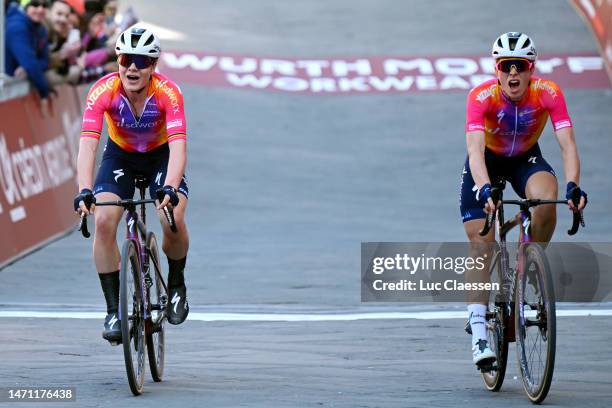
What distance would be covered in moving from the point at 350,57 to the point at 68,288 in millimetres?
10797

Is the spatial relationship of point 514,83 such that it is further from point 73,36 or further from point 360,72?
point 360,72

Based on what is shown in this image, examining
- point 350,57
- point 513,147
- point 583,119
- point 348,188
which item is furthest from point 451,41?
point 513,147

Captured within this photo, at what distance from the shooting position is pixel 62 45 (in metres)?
16.4

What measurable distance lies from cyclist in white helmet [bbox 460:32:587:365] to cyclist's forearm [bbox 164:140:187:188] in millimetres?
1572

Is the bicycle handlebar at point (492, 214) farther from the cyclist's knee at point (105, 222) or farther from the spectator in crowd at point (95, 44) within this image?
the spectator in crowd at point (95, 44)

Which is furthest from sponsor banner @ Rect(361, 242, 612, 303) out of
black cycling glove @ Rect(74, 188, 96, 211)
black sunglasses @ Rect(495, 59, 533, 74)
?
black cycling glove @ Rect(74, 188, 96, 211)

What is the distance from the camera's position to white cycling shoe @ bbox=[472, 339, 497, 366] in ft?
26.7

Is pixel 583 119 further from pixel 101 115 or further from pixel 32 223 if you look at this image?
pixel 101 115

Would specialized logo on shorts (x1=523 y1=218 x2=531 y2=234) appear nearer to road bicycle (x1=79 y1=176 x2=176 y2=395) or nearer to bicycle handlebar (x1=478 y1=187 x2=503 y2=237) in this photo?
bicycle handlebar (x1=478 y1=187 x2=503 y2=237)

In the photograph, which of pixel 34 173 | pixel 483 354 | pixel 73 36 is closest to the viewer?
pixel 483 354

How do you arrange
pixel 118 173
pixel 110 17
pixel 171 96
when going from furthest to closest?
pixel 110 17
pixel 118 173
pixel 171 96

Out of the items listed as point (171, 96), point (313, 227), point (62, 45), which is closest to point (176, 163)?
point (171, 96)

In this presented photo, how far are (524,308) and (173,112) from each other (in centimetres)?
225

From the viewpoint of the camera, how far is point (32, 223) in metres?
Answer: 14.4
